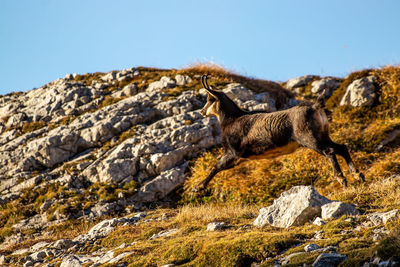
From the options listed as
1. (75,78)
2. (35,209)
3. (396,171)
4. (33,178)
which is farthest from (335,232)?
(75,78)

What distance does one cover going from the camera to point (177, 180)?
13031 mm

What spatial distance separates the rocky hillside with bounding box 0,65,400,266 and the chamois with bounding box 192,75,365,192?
109cm

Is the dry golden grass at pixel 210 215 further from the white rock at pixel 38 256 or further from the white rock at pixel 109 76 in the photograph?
the white rock at pixel 109 76

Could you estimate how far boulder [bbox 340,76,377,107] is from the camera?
1600 centimetres

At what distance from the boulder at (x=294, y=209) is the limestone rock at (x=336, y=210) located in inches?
8.4

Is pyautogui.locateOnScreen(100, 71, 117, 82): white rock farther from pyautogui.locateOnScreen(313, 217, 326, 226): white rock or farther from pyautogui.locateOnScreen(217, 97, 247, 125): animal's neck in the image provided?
pyautogui.locateOnScreen(313, 217, 326, 226): white rock

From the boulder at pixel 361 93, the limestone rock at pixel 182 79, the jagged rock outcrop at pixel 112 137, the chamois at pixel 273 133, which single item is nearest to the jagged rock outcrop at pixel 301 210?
the chamois at pixel 273 133

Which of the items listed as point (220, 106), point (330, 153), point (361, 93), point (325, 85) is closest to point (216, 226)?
point (330, 153)

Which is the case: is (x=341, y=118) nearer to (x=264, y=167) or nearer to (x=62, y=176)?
(x=264, y=167)

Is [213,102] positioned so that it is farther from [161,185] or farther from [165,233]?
[165,233]

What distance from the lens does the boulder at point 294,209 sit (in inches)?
275

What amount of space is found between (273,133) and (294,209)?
305cm

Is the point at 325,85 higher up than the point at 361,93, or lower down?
higher up

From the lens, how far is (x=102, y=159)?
14297 millimetres
